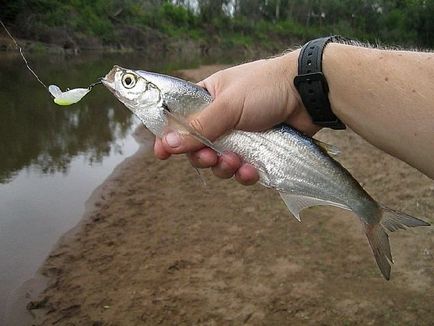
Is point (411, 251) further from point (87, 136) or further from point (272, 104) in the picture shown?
point (87, 136)

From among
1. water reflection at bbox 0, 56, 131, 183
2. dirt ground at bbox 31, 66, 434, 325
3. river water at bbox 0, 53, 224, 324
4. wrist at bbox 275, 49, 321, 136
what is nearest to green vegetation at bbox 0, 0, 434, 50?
water reflection at bbox 0, 56, 131, 183

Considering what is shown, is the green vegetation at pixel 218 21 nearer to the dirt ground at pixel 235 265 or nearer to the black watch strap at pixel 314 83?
the dirt ground at pixel 235 265

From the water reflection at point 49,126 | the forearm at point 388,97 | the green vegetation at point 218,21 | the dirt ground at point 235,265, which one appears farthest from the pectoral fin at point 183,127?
the green vegetation at point 218,21

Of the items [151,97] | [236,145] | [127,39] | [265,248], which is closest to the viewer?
[151,97]

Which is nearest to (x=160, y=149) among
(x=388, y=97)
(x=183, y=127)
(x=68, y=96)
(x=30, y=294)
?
(x=183, y=127)

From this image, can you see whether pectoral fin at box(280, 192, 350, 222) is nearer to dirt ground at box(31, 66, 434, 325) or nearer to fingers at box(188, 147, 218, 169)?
fingers at box(188, 147, 218, 169)

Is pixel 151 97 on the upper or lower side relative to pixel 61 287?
upper

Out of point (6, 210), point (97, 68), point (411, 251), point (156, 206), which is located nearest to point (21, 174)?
point (6, 210)

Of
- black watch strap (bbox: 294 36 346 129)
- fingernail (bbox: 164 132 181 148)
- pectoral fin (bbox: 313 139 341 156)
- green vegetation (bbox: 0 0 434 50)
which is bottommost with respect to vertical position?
green vegetation (bbox: 0 0 434 50)
